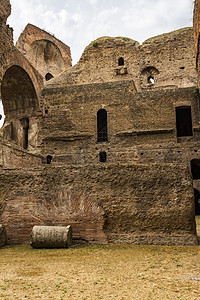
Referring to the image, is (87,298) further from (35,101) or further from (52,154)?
(35,101)

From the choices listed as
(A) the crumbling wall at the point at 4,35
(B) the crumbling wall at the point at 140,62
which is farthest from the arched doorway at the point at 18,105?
(B) the crumbling wall at the point at 140,62

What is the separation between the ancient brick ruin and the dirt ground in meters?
0.64

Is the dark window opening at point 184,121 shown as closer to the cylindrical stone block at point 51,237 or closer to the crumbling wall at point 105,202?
the crumbling wall at point 105,202

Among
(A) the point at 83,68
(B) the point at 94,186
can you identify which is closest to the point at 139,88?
(A) the point at 83,68

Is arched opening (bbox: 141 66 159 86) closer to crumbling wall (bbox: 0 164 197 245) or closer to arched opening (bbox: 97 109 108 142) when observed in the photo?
arched opening (bbox: 97 109 108 142)

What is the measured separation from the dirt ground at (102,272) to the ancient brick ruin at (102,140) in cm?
64

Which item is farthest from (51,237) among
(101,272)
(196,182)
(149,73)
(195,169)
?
(149,73)

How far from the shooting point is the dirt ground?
299 centimetres

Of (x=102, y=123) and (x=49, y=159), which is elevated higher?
(x=102, y=123)

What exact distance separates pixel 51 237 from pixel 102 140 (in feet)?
28.0

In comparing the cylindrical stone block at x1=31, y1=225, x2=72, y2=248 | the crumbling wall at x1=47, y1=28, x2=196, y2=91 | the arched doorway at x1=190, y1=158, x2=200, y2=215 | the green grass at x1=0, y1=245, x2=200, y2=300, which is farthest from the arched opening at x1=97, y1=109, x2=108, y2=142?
the green grass at x1=0, y1=245, x2=200, y2=300

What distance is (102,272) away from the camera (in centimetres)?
375

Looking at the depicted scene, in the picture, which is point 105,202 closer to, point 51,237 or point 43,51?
point 51,237

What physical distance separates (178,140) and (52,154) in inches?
232
